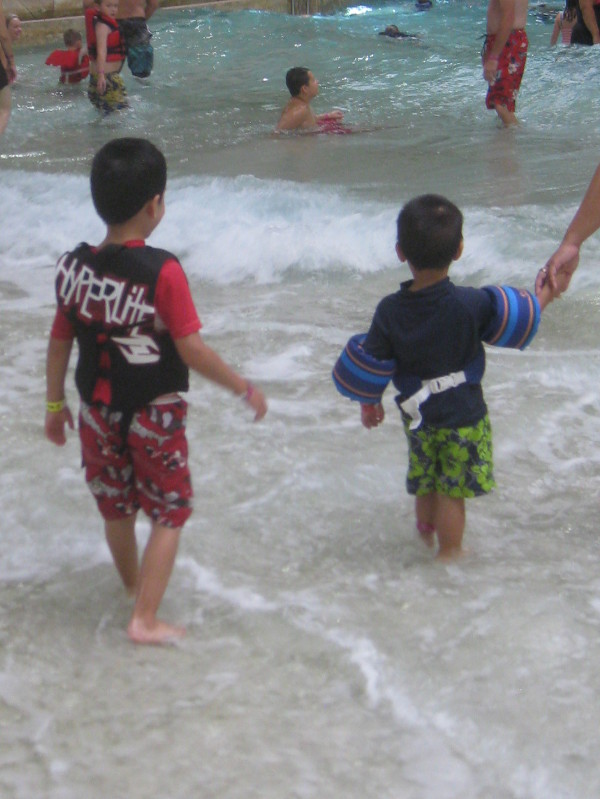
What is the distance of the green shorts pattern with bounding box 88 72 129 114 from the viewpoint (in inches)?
463

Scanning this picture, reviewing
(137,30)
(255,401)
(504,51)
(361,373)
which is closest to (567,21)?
(504,51)

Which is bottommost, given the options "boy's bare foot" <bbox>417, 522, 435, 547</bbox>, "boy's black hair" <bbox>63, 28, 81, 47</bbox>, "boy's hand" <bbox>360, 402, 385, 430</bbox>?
"boy's black hair" <bbox>63, 28, 81, 47</bbox>

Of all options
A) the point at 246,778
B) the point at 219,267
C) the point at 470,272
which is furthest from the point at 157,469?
the point at 219,267

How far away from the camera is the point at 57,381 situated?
2.86 metres

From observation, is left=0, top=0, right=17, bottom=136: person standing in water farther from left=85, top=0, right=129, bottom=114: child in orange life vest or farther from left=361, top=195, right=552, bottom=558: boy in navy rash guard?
left=361, top=195, right=552, bottom=558: boy in navy rash guard

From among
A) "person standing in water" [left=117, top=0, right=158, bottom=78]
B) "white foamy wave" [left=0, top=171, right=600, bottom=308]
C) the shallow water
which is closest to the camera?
the shallow water

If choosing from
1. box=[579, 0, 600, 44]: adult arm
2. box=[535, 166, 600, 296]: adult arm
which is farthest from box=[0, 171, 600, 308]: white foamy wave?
box=[579, 0, 600, 44]: adult arm

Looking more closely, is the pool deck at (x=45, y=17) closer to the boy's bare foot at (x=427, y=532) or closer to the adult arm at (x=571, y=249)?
the adult arm at (x=571, y=249)

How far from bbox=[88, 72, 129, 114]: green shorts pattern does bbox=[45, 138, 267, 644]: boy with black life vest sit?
9.61m

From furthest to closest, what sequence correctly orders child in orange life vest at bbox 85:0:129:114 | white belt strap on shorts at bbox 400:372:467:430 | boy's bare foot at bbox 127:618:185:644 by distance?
child in orange life vest at bbox 85:0:129:114 < white belt strap on shorts at bbox 400:372:467:430 < boy's bare foot at bbox 127:618:185:644

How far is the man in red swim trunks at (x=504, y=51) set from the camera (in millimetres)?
9469

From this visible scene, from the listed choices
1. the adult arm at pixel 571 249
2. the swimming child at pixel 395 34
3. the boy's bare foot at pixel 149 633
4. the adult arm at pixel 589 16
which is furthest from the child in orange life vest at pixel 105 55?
the boy's bare foot at pixel 149 633

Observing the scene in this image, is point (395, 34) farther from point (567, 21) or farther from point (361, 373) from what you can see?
point (361, 373)

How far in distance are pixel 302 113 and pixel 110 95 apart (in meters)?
2.69
